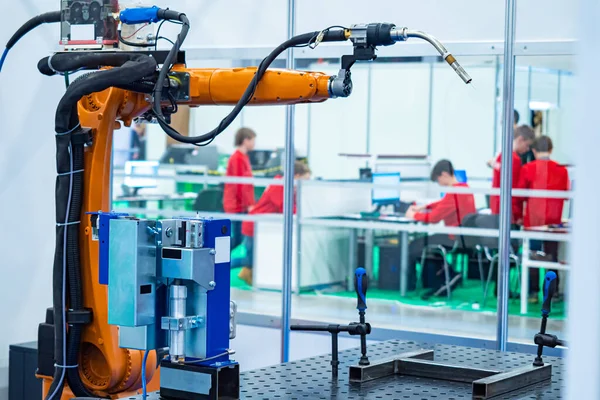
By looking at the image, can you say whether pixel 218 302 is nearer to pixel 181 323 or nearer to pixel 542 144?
pixel 181 323

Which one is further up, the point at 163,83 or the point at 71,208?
the point at 163,83

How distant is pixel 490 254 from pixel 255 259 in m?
1.51

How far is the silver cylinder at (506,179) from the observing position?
145 inches

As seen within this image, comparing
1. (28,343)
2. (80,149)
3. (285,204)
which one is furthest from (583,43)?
(28,343)

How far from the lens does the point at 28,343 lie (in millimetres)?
4160

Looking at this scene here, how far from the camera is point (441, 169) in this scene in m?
5.46

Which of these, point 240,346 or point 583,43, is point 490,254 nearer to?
point 240,346

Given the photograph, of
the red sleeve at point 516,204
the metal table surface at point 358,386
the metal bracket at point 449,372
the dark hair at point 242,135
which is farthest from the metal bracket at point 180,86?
the dark hair at point 242,135

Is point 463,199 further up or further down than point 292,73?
further down

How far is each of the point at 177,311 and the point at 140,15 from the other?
1318 millimetres

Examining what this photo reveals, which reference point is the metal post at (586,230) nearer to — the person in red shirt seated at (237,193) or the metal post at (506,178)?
the metal post at (506,178)

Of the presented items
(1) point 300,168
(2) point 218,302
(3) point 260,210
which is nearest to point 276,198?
(3) point 260,210

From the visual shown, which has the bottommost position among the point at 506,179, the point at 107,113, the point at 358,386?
the point at 358,386

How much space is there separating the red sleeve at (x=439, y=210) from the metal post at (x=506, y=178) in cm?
134
